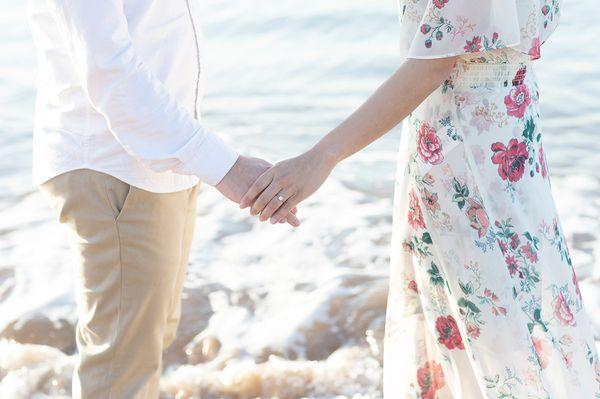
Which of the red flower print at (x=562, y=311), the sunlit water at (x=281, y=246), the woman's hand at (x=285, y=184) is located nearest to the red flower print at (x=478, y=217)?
the red flower print at (x=562, y=311)

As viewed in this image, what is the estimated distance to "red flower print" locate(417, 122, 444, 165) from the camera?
7.09ft

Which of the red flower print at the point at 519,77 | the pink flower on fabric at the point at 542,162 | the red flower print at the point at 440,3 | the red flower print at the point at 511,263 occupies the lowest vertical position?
the red flower print at the point at 511,263

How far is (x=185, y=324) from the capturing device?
12.2 feet

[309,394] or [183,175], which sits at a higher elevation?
[183,175]

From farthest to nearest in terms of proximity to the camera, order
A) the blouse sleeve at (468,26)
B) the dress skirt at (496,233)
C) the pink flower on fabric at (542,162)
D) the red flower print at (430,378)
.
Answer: the red flower print at (430,378)
the pink flower on fabric at (542,162)
the dress skirt at (496,233)
the blouse sleeve at (468,26)

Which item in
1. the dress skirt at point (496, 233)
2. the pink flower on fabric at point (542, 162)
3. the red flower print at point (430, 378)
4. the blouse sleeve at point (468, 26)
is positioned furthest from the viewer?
the red flower print at point (430, 378)

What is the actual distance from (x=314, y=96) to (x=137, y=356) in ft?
15.7

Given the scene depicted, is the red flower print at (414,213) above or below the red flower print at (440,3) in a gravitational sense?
below

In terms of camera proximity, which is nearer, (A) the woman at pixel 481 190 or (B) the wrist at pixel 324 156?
(A) the woman at pixel 481 190

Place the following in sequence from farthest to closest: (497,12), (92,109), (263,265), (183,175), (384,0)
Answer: (384,0)
(263,265)
(183,175)
(92,109)
(497,12)

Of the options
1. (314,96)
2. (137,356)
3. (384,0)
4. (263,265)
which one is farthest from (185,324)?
(384,0)

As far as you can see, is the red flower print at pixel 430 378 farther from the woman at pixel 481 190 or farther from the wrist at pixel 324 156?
the wrist at pixel 324 156

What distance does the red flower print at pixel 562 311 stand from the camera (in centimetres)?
221

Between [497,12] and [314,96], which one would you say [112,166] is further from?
[314,96]
